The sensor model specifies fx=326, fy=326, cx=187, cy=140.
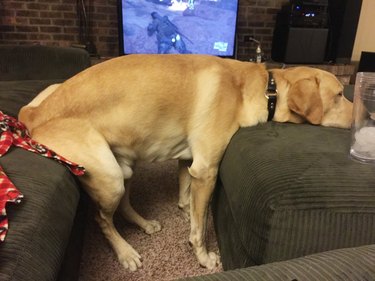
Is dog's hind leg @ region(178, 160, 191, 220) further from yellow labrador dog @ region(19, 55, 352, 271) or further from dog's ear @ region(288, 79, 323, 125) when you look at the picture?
dog's ear @ region(288, 79, 323, 125)

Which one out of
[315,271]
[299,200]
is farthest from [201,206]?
[315,271]

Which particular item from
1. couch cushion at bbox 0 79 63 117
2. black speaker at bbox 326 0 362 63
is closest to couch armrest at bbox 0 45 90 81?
couch cushion at bbox 0 79 63 117

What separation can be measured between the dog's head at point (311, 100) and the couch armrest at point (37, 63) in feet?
4.52

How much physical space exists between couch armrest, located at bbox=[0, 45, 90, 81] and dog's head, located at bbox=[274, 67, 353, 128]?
138cm

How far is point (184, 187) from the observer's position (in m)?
1.59

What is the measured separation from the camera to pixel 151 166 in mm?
2152

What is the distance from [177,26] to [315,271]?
9.95 feet

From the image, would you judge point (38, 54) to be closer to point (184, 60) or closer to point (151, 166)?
point (151, 166)

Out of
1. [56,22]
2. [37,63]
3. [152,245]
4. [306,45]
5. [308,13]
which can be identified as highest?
[308,13]

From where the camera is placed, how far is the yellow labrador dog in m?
1.09

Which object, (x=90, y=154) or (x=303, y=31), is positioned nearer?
(x=90, y=154)

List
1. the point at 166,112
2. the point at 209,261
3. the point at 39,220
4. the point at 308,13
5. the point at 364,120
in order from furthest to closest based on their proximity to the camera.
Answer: the point at 308,13
the point at 209,261
the point at 166,112
the point at 364,120
the point at 39,220

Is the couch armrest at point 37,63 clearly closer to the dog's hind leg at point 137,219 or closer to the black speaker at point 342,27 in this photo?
the dog's hind leg at point 137,219

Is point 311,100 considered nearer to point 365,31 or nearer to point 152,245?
point 152,245
